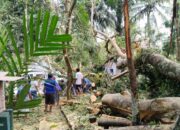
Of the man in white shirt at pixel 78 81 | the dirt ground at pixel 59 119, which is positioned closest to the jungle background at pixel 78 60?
the dirt ground at pixel 59 119

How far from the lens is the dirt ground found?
32.5 ft

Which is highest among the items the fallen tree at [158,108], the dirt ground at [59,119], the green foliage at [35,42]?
the green foliage at [35,42]

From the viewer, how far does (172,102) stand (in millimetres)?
7562

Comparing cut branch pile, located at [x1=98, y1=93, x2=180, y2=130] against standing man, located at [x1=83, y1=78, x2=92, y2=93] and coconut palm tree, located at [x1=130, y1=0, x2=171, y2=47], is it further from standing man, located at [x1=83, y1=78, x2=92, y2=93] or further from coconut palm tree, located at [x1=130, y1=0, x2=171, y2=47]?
coconut palm tree, located at [x1=130, y1=0, x2=171, y2=47]

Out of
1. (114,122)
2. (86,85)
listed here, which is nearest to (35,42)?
(114,122)

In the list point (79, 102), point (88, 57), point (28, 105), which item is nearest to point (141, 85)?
point (79, 102)

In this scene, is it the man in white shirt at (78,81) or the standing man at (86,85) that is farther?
the standing man at (86,85)

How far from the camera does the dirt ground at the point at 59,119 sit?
390 inches

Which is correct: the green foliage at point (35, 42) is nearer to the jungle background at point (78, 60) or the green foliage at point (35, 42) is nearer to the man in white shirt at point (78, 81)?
the jungle background at point (78, 60)

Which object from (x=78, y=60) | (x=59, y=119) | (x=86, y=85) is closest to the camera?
(x=59, y=119)

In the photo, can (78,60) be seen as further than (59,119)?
Yes

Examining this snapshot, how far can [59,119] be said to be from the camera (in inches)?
448

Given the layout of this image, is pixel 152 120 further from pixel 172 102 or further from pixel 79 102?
pixel 79 102

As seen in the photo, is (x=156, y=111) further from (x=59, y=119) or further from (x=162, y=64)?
(x=59, y=119)
